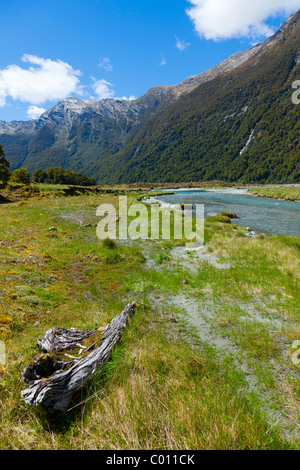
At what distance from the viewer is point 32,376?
11.4 feet

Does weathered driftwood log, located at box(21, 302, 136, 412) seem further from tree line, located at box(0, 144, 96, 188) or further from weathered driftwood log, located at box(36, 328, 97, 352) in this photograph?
tree line, located at box(0, 144, 96, 188)

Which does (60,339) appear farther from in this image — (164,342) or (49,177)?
(49,177)

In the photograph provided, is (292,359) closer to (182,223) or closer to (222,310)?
(222,310)

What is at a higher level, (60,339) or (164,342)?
(60,339)

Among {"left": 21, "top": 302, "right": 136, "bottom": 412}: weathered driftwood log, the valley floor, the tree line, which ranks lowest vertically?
the valley floor

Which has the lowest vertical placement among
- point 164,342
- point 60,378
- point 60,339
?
point 164,342

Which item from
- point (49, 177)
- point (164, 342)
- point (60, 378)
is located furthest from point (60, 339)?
point (49, 177)

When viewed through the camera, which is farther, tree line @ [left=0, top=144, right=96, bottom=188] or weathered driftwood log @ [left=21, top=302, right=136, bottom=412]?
tree line @ [left=0, top=144, right=96, bottom=188]

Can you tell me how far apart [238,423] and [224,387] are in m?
1.35

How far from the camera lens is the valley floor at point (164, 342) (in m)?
2.81

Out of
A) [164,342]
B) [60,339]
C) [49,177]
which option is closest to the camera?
[60,339]

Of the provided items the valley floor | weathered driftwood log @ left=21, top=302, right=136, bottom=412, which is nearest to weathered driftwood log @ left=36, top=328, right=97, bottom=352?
weathered driftwood log @ left=21, top=302, right=136, bottom=412

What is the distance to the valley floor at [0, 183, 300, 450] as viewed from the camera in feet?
9.23

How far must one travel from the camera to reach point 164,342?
5621 mm
